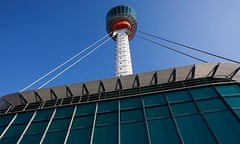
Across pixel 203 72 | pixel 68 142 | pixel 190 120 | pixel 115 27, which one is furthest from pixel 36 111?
pixel 115 27

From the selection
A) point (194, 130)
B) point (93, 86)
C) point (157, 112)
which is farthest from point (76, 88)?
point (194, 130)

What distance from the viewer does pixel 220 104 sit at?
14.0m

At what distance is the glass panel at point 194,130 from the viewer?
37.4 ft

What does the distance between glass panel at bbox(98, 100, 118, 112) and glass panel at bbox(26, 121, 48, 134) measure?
371 centimetres

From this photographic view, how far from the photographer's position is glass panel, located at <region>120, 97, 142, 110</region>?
15641mm

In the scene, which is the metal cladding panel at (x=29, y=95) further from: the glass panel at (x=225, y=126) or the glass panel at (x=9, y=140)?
Result: the glass panel at (x=225, y=126)

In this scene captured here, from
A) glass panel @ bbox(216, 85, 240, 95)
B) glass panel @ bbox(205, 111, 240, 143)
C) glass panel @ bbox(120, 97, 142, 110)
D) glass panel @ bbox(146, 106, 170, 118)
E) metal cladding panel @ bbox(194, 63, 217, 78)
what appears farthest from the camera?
metal cladding panel @ bbox(194, 63, 217, 78)

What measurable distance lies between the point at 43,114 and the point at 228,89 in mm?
12781

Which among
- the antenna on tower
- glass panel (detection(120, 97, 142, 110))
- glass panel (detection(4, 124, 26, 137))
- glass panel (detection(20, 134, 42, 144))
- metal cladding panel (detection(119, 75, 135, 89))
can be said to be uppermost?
the antenna on tower

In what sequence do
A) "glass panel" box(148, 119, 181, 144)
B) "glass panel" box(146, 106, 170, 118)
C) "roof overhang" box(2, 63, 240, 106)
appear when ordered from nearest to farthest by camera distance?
"glass panel" box(148, 119, 181, 144) < "glass panel" box(146, 106, 170, 118) < "roof overhang" box(2, 63, 240, 106)

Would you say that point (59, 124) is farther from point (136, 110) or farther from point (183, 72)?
point (183, 72)

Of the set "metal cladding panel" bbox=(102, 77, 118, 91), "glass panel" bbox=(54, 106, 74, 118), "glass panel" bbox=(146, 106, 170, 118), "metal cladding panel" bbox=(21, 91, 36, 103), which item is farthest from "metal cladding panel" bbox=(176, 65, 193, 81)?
"metal cladding panel" bbox=(21, 91, 36, 103)

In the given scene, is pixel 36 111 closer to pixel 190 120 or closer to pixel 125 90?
pixel 125 90

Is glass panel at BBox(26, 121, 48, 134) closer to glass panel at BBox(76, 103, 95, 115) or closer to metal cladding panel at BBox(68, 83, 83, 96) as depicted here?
glass panel at BBox(76, 103, 95, 115)
